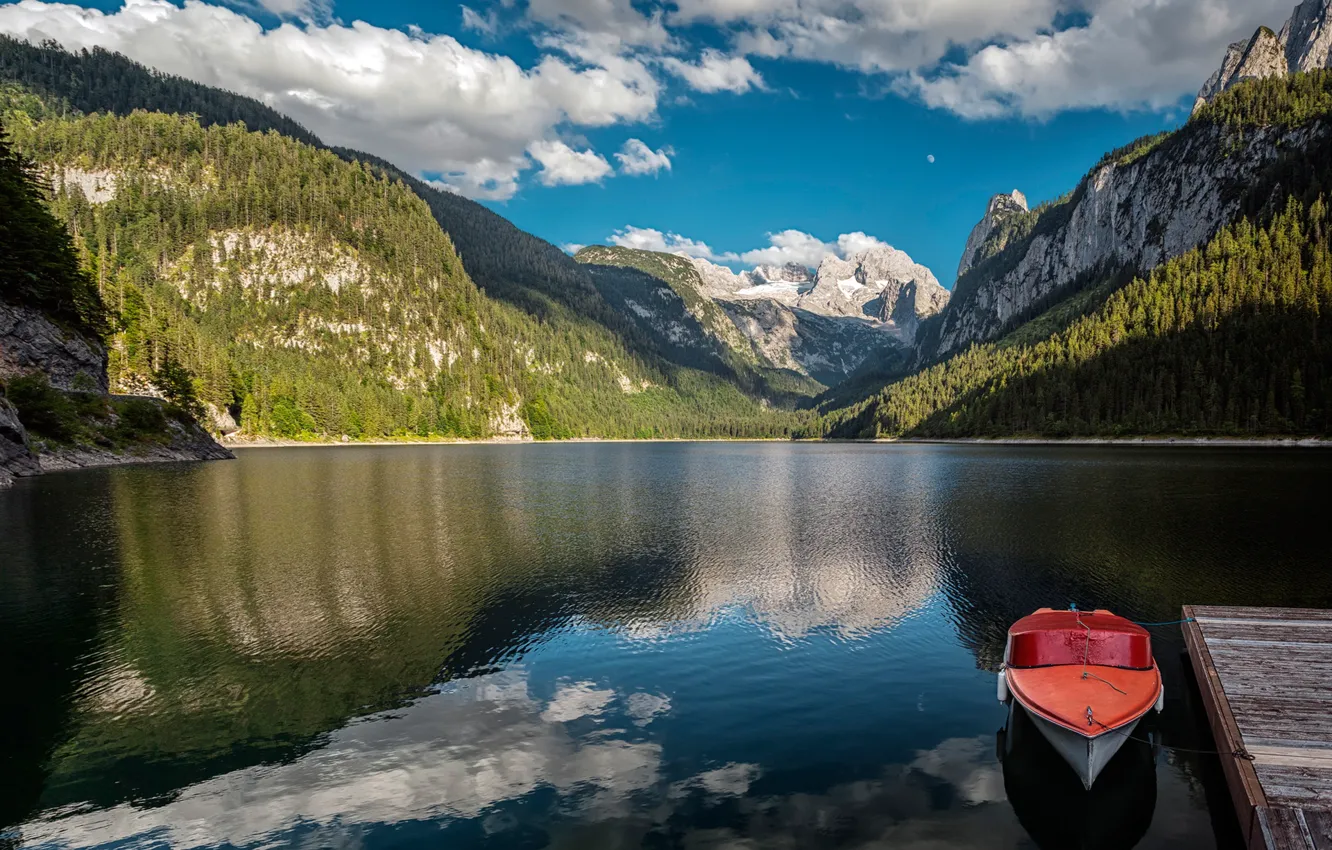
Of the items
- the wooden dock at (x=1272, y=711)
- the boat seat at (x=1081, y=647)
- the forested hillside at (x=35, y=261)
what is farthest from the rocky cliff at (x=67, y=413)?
the wooden dock at (x=1272, y=711)

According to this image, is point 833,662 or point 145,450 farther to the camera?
point 145,450

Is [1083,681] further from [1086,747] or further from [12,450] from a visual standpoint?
[12,450]

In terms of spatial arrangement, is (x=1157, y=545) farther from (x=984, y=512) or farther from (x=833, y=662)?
(x=833, y=662)

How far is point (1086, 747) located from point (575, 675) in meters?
16.0

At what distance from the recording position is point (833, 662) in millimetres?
24656

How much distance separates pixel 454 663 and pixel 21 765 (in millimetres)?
11607

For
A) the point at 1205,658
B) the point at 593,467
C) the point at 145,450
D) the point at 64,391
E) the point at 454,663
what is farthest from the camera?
the point at 593,467

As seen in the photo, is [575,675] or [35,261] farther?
[35,261]

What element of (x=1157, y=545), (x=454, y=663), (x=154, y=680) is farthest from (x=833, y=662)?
(x=1157, y=545)

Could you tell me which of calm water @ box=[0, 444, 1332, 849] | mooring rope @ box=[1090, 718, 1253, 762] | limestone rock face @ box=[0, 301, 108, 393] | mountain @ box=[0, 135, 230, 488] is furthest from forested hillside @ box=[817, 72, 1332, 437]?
limestone rock face @ box=[0, 301, 108, 393]

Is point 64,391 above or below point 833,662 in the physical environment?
above

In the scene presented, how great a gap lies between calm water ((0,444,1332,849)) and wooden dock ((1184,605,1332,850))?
152cm

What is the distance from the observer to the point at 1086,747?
15375 millimetres

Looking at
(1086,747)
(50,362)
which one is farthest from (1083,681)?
(50,362)
